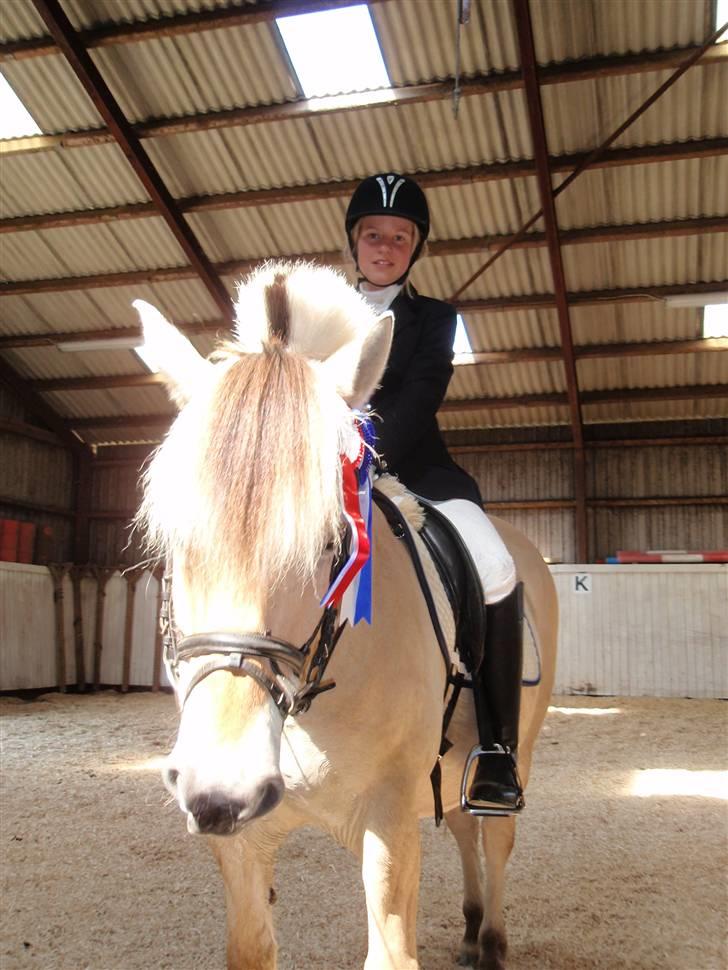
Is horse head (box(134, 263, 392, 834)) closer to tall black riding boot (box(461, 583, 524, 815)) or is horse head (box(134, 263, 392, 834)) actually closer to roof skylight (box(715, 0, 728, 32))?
tall black riding boot (box(461, 583, 524, 815))

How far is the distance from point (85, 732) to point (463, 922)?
6318 mm

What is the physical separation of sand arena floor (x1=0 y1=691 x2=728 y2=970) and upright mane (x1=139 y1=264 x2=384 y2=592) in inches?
48.7

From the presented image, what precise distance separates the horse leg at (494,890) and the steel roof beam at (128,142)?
376 inches

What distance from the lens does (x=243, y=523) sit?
1285 mm

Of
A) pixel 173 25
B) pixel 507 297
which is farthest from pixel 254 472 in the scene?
pixel 507 297

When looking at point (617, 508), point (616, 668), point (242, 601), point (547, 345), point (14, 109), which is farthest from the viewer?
point (617, 508)

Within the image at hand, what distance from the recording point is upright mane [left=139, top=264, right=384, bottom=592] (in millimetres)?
1278

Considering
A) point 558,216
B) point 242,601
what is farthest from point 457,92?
point 242,601

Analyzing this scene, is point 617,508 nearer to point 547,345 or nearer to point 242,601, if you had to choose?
point 547,345

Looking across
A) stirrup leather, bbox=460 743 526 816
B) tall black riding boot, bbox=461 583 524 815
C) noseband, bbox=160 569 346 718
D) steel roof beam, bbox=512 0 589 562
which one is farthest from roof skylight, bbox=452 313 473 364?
noseband, bbox=160 569 346 718

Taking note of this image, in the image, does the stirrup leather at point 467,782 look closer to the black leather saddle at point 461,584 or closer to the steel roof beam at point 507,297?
the black leather saddle at point 461,584

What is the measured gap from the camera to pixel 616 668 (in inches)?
498

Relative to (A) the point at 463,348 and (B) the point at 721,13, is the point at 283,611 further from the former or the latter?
(A) the point at 463,348

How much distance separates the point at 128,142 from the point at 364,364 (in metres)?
10.2
